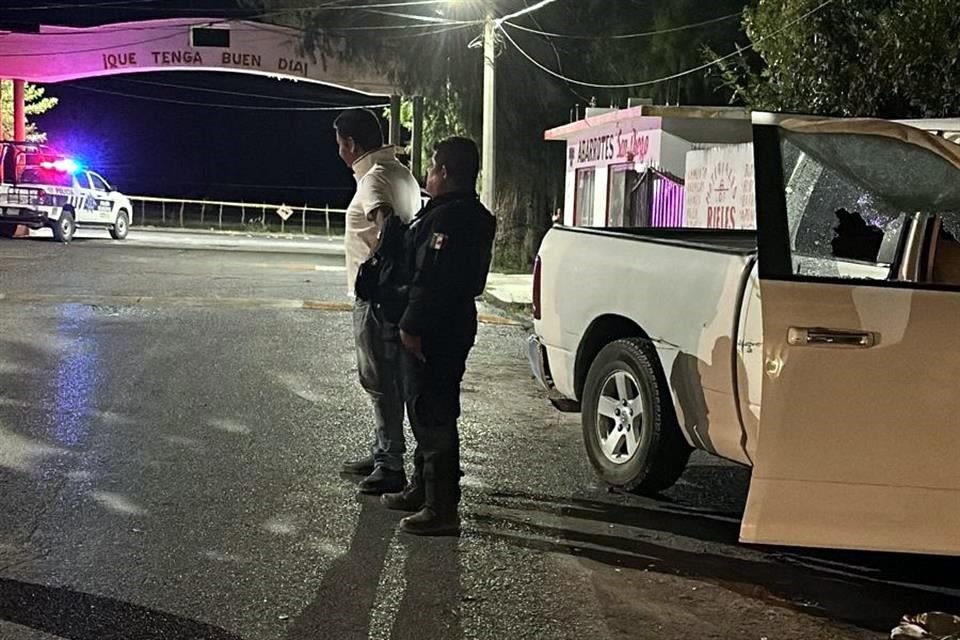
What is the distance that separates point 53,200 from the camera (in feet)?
78.2

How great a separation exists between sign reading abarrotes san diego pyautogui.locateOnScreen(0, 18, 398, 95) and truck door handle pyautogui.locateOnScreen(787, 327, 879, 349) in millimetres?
24038

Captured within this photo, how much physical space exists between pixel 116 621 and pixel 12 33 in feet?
86.7

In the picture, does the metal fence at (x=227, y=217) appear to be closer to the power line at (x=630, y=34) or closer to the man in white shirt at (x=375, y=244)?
the power line at (x=630, y=34)

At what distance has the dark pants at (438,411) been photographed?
5215mm

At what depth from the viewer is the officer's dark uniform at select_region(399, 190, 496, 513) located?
507 cm

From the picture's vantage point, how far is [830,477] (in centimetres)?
416

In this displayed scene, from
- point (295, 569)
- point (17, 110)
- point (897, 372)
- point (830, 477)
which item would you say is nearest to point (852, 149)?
point (897, 372)

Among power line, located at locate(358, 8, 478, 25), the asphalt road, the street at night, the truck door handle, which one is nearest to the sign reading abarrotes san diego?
power line, located at locate(358, 8, 478, 25)

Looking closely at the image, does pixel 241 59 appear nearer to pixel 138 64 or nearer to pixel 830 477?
pixel 138 64

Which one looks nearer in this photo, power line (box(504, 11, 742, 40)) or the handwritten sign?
the handwritten sign

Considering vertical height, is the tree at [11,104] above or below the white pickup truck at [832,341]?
above

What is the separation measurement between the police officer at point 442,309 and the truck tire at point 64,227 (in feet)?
68.3

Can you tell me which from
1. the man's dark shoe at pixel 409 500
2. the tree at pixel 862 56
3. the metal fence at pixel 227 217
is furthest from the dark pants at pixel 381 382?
the metal fence at pixel 227 217

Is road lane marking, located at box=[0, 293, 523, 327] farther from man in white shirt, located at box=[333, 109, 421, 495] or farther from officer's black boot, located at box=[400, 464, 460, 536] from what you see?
officer's black boot, located at box=[400, 464, 460, 536]
